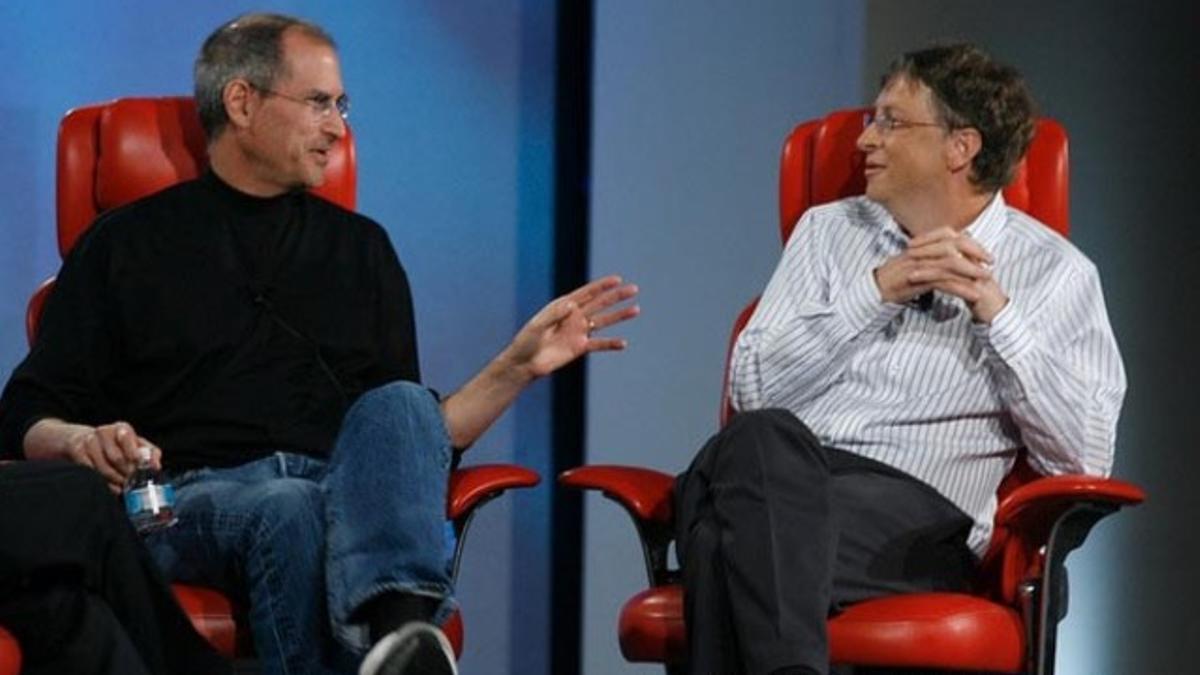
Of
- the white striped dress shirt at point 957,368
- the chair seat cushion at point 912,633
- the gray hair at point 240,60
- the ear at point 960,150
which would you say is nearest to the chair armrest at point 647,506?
the chair seat cushion at point 912,633

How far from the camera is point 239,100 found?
3.48m

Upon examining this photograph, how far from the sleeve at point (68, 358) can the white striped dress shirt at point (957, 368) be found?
0.97 m

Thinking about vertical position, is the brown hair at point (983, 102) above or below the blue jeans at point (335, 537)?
above

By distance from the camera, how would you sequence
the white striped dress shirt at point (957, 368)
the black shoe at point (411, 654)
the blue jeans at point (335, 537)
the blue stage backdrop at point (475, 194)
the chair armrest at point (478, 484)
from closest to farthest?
the black shoe at point (411, 654), the blue jeans at point (335, 537), the chair armrest at point (478, 484), the white striped dress shirt at point (957, 368), the blue stage backdrop at point (475, 194)

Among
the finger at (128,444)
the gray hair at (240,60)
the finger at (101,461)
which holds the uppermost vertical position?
the gray hair at (240,60)

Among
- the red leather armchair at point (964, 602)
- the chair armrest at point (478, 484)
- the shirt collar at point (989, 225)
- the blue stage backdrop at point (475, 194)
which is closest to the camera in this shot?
the red leather armchair at point (964, 602)

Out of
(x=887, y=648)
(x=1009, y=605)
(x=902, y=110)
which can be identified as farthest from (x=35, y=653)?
(x=902, y=110)

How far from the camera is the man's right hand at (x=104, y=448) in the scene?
9.78 ft

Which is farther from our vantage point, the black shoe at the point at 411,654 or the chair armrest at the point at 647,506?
the chair armrest at the point at 647,506

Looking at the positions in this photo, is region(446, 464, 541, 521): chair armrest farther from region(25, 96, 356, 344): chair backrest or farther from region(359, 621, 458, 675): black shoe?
region(25, 96, 356, 344): chair backrest

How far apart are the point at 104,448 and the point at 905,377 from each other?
1.21m

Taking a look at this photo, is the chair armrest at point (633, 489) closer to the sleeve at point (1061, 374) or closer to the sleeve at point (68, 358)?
the sleeve at point (1061, 374)

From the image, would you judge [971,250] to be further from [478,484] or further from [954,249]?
[478,484]

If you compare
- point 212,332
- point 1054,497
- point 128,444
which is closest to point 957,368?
point 1054,497
